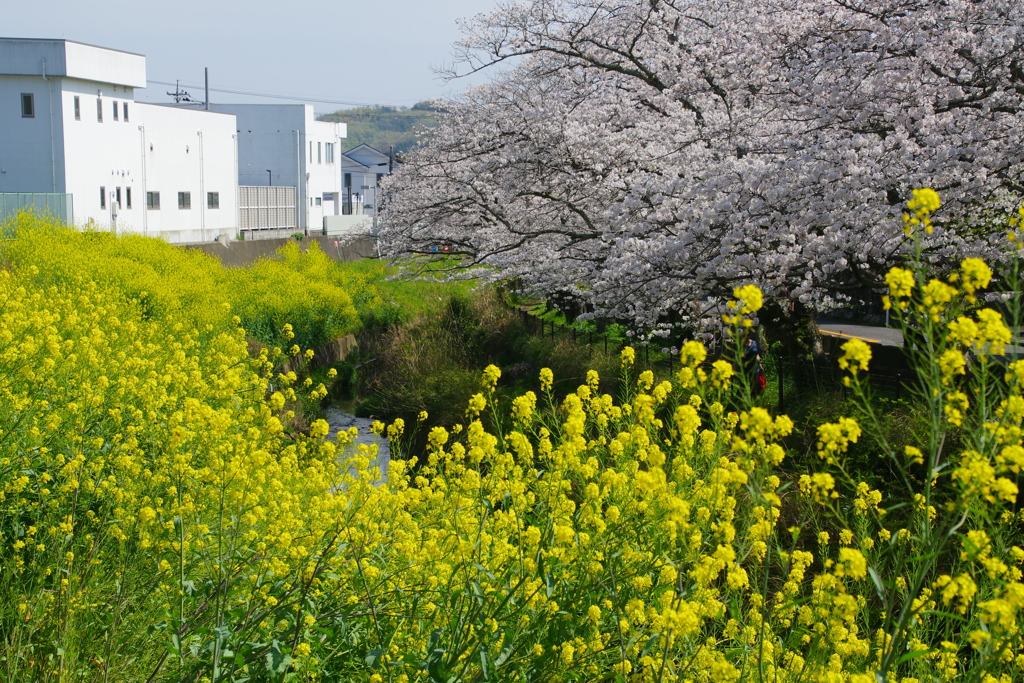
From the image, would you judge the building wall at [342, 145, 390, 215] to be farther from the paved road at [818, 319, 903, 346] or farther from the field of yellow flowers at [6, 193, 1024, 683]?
the field of yellow flowers at [6, 193, 1024, 683]

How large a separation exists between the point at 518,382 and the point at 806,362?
439 cm

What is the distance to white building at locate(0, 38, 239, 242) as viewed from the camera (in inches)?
1075

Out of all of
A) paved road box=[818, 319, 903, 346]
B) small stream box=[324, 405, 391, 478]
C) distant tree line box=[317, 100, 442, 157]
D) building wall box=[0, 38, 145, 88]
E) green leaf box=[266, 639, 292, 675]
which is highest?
distant tree line box=[317, 100, 442, 157]

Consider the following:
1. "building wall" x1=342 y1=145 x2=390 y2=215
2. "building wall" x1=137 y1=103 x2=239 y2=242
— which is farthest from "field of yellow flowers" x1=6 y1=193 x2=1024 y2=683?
"building wall" x1=342 y1=145 x2=390 y2=215

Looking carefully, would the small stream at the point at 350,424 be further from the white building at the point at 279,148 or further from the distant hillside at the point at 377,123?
the distant hillside at the point at 377,123

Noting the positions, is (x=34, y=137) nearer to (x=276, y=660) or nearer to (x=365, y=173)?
(x=276, y=660)

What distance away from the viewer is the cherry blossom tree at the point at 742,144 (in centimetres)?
875

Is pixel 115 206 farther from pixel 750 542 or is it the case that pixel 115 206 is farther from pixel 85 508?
pixel 750 542

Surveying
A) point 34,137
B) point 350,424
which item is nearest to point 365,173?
point 34,137

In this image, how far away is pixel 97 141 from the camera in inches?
1157

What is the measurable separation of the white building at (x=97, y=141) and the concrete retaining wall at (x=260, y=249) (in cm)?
280

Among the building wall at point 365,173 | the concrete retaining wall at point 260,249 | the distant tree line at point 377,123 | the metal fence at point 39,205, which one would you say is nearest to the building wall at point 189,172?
the concrete retaining wall at point 260,249

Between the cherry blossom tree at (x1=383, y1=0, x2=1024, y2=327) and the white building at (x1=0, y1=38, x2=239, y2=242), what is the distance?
45.8 ft

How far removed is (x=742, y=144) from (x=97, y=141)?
81.4ft
